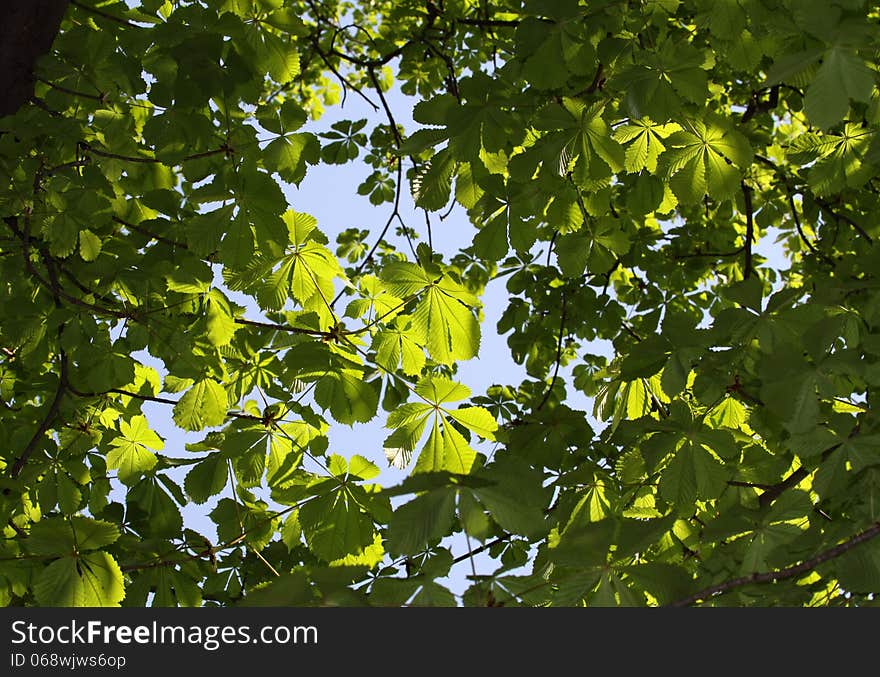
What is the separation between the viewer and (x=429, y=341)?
2.06 m

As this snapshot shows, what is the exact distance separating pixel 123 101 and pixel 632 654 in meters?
2.55

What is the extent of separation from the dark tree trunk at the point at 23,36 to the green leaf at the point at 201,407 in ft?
4.32

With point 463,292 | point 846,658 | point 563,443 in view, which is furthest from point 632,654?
point 563,443

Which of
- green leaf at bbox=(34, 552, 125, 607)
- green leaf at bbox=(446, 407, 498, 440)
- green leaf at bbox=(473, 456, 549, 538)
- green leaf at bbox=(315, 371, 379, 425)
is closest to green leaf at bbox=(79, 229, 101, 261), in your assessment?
green leaf at bbox=(315, 371, 379, 425)

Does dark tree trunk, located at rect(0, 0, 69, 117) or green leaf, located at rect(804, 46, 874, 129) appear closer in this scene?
green leaf, located at rect(804, 46, 874, 129)

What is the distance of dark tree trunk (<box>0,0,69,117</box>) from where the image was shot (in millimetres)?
2580

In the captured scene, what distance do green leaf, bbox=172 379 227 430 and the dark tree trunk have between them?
1316 mm

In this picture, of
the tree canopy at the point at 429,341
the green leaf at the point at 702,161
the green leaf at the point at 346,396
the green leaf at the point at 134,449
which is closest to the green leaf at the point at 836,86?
the tree canopy at the point at 429,341

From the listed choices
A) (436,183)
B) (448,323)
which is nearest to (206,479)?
(448,323)

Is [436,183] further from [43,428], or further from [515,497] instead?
[43,428]

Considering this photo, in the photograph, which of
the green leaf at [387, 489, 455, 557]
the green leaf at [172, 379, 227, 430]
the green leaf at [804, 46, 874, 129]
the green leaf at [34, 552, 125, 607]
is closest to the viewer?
the green leaf at [387, 489, 455, 557]

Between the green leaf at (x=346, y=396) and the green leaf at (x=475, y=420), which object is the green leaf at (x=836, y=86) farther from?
the green leaf at (x=346, y=396)

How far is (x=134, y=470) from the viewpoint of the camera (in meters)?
2.59

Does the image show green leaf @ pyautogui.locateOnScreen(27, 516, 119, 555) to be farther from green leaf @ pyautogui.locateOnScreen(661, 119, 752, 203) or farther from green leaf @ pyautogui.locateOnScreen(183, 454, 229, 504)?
green leaf @ pyautogui.locateOnScreen(661, 119, 752, 203)
